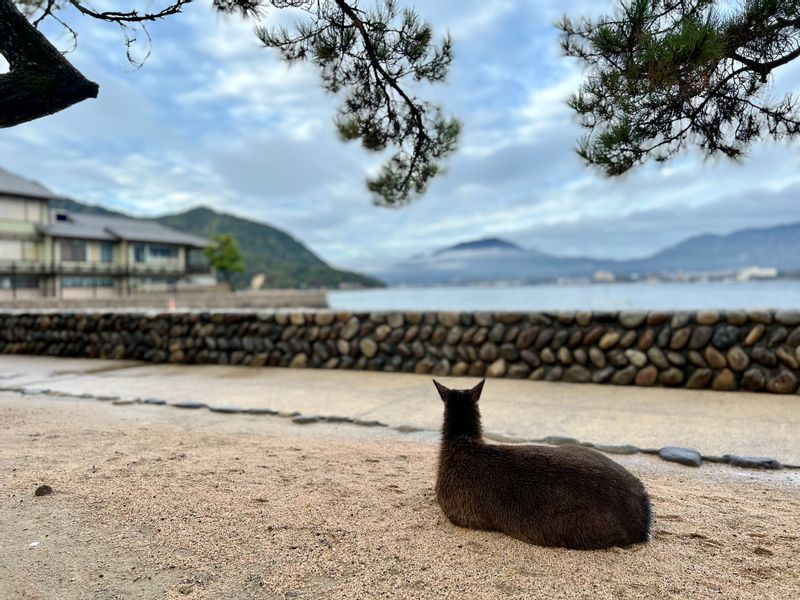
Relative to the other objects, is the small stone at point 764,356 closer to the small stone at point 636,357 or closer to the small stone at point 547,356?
the small stone at point 636,357

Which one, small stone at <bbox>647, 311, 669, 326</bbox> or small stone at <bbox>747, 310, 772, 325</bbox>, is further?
small stone at <bbox>647, 311, 669, 326</bbox>

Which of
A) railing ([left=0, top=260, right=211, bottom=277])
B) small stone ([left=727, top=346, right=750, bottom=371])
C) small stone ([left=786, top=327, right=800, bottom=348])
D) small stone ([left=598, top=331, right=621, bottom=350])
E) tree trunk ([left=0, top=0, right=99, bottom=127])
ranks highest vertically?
railing ([left=0, top=260, right=211, bottom=277])

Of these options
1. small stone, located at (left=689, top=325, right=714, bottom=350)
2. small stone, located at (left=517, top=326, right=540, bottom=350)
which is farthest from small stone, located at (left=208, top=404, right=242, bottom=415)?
small stone, located at (left=689, top=325, right=714, bottom=350)

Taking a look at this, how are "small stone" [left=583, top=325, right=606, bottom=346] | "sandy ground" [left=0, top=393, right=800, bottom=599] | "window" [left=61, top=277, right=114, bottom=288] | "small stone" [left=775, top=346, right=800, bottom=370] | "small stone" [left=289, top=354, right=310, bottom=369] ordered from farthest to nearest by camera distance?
"window" [left=61, top=277, right=114, bottom=288], "small stone" [left=289, top=354, right=310, bottom=369], "small stone" [left=583, top=325, right=606, bottom=346], "small stone" [left=775, top=346, right=800, bottom=370], "sandy ground" [left=0, top=393, right=800, bottom=599]

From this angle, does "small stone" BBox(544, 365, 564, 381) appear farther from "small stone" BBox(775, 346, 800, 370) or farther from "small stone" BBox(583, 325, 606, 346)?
"small stone" BBox(775, 346, 800, 370)

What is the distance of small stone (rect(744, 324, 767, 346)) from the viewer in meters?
5.79

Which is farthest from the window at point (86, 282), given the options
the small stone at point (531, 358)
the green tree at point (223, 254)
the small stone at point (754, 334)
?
the small stone at point (754, 334)

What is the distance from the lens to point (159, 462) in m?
3.39

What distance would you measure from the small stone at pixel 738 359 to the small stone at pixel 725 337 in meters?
0.08

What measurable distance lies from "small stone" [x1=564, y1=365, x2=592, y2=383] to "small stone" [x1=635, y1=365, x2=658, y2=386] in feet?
1.82

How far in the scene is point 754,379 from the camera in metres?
5.75

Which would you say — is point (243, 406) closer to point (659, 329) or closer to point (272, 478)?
point (272, 478)

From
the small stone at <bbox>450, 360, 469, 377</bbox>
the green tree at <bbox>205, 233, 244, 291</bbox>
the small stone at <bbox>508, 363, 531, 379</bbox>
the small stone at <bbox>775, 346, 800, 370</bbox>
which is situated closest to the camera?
the small stone at <bbox>775, 346, 800, 370</bbox>

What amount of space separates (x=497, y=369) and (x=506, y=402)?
1386mm
